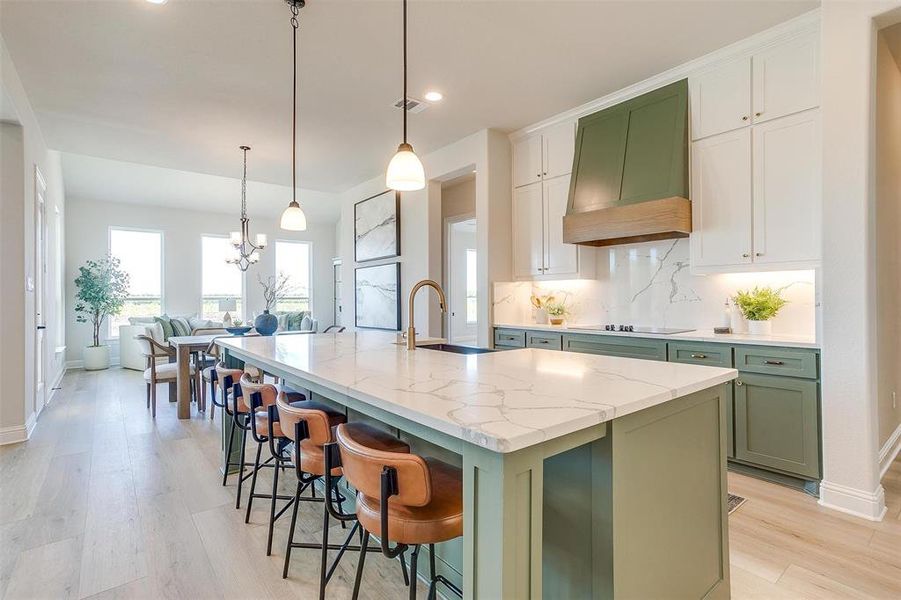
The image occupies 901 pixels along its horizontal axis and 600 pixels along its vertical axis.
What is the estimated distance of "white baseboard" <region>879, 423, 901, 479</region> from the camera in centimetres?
282

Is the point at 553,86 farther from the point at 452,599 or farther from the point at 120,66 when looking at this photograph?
the point at 452,599

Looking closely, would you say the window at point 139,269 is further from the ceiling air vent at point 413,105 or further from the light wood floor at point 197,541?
the ceiling air vent at point 413,105

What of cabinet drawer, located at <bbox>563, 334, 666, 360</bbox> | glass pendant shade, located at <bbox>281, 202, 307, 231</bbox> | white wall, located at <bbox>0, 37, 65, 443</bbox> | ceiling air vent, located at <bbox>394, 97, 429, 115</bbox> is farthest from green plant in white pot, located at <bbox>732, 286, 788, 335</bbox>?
white wall, located at <bbox>0, 37, 65, 443</bbox>

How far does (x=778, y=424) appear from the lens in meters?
2.70

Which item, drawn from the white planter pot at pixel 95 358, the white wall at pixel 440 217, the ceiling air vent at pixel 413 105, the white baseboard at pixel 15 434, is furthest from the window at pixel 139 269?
the ceiling air vent at pixel 413 105

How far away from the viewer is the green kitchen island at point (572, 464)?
1.02 metres

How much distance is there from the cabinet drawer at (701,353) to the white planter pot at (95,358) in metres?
8.58

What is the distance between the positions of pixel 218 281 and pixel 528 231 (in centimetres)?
712

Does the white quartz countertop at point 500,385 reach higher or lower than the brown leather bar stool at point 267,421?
higher

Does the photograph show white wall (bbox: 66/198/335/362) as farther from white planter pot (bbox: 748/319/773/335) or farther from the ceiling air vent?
white planter pot (bbox: 748/319/773/335)

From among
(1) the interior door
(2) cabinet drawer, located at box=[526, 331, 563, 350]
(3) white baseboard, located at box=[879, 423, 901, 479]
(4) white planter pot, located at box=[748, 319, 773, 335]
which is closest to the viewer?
(3) white baseboard, located at box=[879, 423, 901, 479]

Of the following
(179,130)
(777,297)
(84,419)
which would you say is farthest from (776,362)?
(84,419)

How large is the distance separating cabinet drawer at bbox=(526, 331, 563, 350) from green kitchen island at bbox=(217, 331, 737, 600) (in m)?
2.01

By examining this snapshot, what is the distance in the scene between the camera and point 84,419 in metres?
4.36
